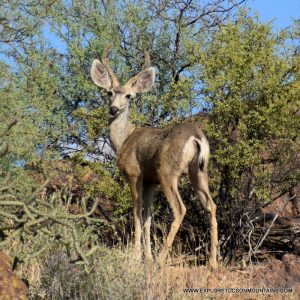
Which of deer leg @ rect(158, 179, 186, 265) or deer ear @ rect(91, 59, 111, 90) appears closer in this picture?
deer leg @ rect(158, 179, 186, 265)

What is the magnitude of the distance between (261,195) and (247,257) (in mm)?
1008

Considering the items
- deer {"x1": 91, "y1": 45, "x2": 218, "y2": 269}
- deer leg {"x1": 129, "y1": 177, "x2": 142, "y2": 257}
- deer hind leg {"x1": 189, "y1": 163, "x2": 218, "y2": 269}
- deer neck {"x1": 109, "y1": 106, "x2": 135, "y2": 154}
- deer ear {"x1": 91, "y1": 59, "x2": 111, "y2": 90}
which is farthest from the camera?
deer ear {"x1": 91, "y1": 59, "x2": 111, "y2": 90}

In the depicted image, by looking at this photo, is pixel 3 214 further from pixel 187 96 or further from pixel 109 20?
pixel 109 20

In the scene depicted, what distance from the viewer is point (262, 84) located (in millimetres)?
12109

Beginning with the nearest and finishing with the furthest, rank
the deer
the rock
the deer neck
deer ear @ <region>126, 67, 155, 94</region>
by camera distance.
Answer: the rock, the deer, the deer neck, deer ear @ <region>126, 67, 155, 94</region>

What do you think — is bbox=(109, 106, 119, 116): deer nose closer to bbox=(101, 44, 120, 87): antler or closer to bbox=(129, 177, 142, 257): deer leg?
bbox=(101, 44, 120, 87): antler

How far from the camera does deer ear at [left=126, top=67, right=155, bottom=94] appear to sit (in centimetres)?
1309

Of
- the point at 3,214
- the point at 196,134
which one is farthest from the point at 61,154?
the point at 3,214

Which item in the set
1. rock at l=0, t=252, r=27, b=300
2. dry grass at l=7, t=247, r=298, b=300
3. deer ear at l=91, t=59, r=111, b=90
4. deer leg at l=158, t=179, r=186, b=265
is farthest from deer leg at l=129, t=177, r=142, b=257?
rock at l=0, t=252, r=27, b=300

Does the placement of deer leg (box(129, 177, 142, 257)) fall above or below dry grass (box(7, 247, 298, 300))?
above

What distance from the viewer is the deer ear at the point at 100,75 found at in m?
13.4

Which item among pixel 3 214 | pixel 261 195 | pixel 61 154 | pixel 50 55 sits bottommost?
pixel 3 214

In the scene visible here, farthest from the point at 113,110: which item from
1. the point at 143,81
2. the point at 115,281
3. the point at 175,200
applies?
the point at 115,281

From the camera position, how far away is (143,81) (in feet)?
43.3
